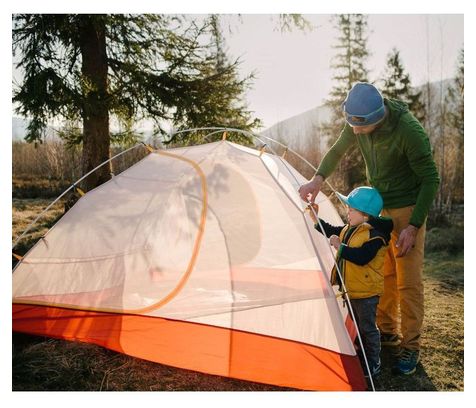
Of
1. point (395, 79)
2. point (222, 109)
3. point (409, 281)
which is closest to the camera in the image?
point (409, 281)

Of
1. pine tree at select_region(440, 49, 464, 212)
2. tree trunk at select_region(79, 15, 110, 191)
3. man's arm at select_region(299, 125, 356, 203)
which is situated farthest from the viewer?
pine tree at select_region(440, 49, 464, 212)

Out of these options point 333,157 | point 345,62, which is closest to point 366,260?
point 333,157

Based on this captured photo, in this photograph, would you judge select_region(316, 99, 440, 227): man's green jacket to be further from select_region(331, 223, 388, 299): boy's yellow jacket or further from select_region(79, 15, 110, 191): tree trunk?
select_region(79, 15, 110, 191): tree trunk

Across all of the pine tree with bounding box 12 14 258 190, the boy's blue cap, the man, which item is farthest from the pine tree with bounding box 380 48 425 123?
the boy's blue cap

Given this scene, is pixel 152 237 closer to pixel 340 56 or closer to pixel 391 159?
pixel 391 159

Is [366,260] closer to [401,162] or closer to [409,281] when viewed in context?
[409,281]

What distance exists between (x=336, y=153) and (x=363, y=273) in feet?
3.29

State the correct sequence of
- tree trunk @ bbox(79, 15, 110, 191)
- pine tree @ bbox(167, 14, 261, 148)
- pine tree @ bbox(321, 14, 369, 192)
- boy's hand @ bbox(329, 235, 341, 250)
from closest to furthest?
boy's hand @ bbox(329, 235, 341, 250) → tree trunk @ bbox(79, 15, 110, 191) → pine tree @ bbox(167, 14, 261, 148) → pine tree @ bbox(321, 14, 369, 192)

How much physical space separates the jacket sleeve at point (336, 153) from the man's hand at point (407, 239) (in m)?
0.78

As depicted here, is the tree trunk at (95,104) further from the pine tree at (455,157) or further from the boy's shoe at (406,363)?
the pine tree at (455,157)

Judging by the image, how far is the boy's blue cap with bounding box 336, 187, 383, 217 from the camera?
284cm

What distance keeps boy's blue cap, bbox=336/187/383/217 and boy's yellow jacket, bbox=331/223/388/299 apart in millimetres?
104

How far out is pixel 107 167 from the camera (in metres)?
6.18

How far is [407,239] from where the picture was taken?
275cm
